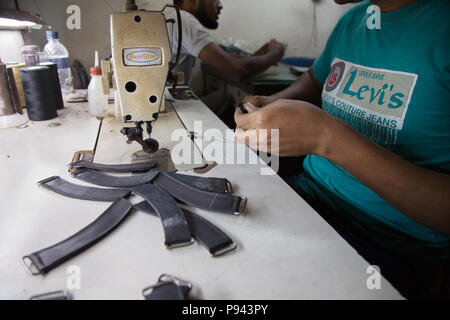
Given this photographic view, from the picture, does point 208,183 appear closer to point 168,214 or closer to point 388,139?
point 168,214

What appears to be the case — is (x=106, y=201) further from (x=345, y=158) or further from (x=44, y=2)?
(x=44, y=2)

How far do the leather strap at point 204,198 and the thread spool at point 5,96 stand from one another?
82 centimetres

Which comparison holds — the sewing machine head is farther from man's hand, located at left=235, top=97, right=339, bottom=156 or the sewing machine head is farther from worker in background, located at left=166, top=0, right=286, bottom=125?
worker in background, located at left=166, top=0, right=286, bottom=125

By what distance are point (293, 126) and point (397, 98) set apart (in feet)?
1.35

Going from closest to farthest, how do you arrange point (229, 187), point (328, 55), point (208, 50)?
→ point (229, 187)
point (328, 55)
point (208, 50)

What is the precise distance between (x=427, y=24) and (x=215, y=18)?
6.45 ft

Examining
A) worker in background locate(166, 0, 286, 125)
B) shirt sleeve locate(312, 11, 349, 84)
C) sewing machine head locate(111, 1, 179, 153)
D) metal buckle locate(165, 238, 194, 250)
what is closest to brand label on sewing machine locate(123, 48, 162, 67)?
sewing machine head locate(111, 1, 179, 153)

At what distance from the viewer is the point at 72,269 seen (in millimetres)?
516

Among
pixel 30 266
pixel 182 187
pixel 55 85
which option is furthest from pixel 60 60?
pixel 30 266

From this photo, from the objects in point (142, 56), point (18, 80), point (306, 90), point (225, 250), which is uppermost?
point (142, 56)

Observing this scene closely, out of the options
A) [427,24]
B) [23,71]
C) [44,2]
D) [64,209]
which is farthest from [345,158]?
[44,2]

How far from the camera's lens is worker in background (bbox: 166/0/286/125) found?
2033mm

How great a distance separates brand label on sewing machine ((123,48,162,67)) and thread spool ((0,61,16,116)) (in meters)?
0.64

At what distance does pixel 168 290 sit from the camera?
0.47 meters
